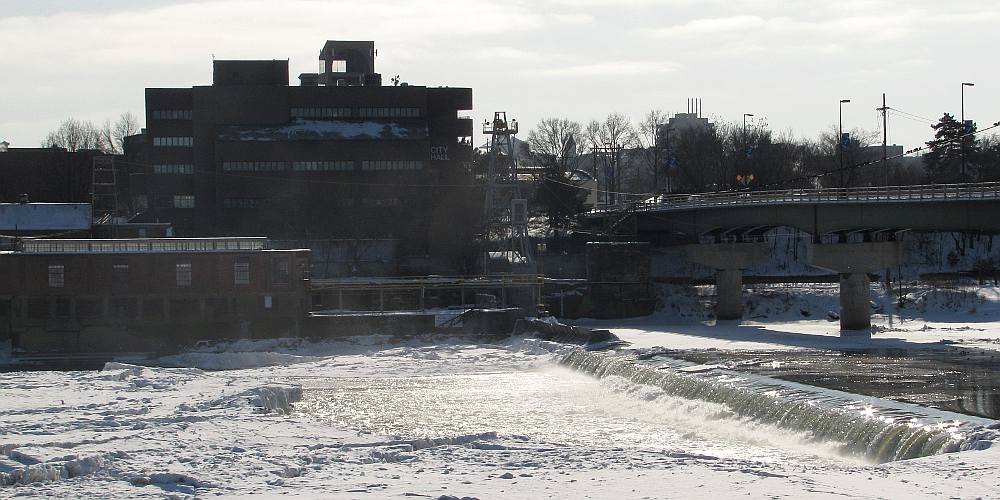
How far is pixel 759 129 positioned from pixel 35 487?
121099 millimetres

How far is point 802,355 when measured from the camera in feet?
162

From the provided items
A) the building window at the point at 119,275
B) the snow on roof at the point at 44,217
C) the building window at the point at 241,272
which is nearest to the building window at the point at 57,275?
the building window at the point at 119,275

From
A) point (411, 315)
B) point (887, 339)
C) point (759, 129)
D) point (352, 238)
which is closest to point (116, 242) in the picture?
point (411, 315)

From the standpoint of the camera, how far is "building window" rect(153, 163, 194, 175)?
102 metres

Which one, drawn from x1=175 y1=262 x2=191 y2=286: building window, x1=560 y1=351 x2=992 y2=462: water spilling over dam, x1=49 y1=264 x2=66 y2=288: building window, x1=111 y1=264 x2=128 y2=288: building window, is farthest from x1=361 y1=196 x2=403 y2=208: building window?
x1=560 y1=351 x2=992 y2=462: water spilling over dam

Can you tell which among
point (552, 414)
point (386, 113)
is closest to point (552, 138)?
point (386, 113)

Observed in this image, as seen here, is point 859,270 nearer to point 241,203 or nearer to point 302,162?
point 302,162

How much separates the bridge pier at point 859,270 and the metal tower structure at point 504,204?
2623 cm

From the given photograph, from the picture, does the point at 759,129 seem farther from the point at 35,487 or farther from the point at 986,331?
the point at 35,487

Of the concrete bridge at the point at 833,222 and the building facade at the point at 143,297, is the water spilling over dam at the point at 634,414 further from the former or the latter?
the concrete bridge at the point at 833,222

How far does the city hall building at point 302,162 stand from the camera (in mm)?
98688

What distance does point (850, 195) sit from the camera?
214 ft

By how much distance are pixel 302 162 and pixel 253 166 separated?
4158 mm

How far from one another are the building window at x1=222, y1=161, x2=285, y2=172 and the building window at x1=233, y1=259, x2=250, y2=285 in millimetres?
36354
